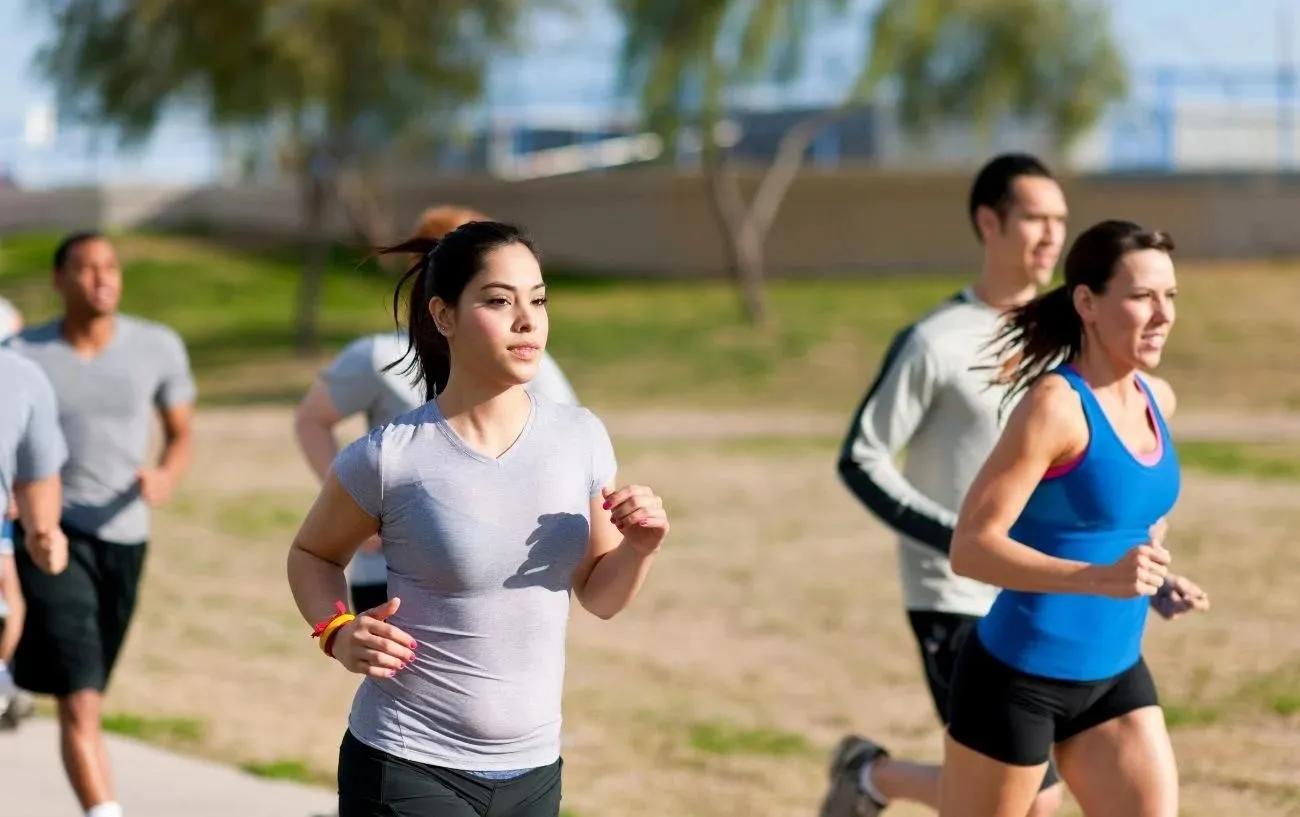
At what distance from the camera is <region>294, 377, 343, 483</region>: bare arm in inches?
238

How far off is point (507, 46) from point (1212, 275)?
12678 millimetres

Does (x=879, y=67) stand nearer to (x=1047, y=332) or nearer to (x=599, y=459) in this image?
(x=1047, y=332)

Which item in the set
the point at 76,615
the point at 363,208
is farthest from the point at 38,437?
the point at 363,208

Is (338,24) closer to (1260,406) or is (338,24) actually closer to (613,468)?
(1260,406)

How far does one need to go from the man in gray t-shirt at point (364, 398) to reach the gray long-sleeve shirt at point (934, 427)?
0.93m

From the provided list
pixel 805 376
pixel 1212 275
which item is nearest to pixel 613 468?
pixel 805 376

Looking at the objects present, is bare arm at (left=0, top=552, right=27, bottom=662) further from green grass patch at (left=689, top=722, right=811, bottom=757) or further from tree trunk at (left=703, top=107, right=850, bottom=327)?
tree trunk at (left=703, top=107, right=850, bottom=327)

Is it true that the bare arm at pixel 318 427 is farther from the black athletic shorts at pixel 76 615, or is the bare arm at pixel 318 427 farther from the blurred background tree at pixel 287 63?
the blurred background tree at pixel 287 63

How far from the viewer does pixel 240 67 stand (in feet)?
107

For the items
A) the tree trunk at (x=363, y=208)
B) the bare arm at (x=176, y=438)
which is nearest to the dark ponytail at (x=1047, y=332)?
the bare arm at (x=176, y=438)

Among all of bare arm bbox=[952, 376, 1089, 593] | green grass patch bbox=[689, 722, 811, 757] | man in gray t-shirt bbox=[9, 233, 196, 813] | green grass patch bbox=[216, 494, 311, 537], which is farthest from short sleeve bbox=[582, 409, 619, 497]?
green grass patch bbox=[216, 494, 311, 537]

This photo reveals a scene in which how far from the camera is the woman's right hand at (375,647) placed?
3.50 meters

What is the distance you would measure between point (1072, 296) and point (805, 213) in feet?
121

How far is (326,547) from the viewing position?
12.5 feet
